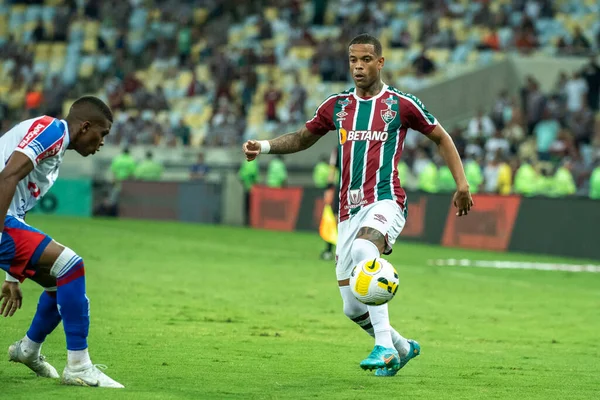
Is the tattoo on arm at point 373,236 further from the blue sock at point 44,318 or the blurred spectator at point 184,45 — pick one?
the blurred spectator at point 184,45

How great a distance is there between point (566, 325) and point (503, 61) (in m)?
22.6

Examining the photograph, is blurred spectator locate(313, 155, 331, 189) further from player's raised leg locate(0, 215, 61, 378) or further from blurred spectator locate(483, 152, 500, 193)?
player's raised leg locate(0, 215, 61, 378)

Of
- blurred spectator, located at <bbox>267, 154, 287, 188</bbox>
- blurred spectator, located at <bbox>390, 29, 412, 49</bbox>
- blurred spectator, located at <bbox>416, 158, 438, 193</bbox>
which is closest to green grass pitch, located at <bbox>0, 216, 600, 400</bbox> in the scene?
blurred spectator, located at <bbox>416, 158, 438, 193</bbox>

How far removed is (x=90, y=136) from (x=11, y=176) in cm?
73

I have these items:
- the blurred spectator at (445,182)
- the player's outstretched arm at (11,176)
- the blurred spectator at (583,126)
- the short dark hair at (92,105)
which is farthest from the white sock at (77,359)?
the blurred spectator at (583,126)

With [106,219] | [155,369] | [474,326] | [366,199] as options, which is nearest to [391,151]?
[366,199]

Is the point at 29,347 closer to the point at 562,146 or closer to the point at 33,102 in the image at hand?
the point at 562,146

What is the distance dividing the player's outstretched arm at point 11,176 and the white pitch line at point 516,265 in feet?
48.8

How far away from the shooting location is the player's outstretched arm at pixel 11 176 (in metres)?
7.24

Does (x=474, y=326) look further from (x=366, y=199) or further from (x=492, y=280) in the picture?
(x=492, y=280)

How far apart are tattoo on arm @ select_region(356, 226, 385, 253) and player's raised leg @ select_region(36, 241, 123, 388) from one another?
85.3 inches

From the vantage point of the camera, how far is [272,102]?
123ft

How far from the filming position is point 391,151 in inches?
356

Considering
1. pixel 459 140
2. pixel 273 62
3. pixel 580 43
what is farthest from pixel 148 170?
pixel 580 43
